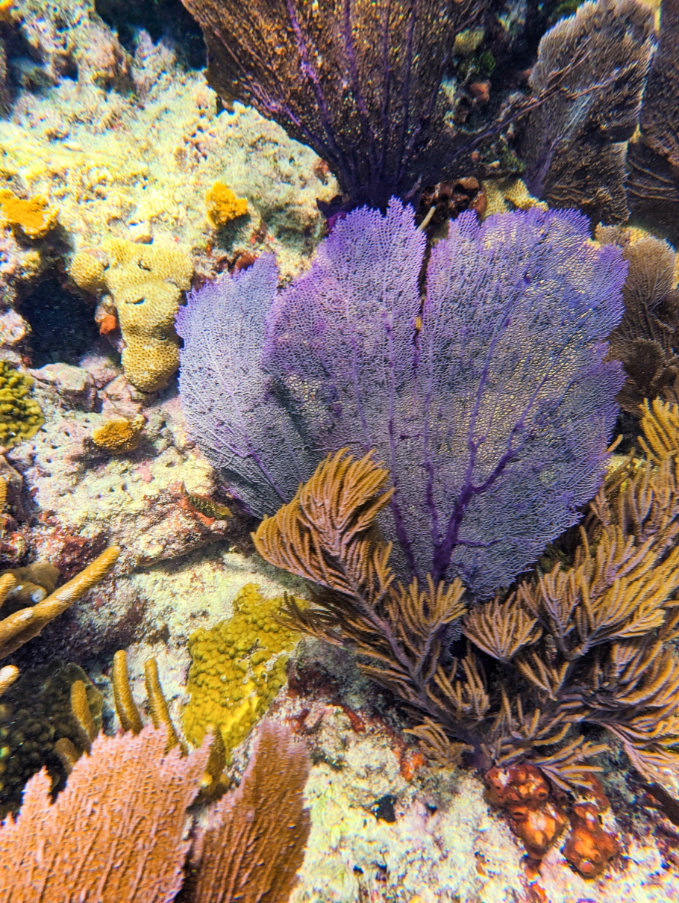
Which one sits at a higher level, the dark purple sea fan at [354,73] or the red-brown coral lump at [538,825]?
the dark purple sea fan at [354,73]

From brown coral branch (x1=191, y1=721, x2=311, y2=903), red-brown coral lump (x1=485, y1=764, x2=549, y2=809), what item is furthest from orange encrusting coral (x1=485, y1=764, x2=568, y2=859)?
brown coral branch (x1=191, y1=721, x2=311, y2=903)

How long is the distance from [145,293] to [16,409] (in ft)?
4.39

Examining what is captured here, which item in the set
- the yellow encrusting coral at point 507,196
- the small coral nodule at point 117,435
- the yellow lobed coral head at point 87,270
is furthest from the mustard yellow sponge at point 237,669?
the yellow encrusting coral at point 507,196

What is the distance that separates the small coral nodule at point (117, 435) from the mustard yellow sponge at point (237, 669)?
1.44 meters

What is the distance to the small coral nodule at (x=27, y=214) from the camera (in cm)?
350

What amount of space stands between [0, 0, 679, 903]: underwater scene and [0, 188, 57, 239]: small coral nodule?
29mm

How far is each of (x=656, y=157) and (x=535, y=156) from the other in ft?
4.68

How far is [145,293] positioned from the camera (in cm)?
344

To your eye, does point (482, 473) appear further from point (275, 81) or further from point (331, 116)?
point (275, 81)

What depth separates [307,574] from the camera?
2031 mm

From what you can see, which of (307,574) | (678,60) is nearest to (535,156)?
(678,60)

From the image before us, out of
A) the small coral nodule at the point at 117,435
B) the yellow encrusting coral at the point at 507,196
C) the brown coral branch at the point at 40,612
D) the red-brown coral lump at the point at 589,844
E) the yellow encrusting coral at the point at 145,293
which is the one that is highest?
the yellow encrusting coral at the point at 507,196

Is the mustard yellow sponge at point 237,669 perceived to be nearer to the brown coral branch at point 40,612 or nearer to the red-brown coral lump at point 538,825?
the brown coral branch at point 40,612

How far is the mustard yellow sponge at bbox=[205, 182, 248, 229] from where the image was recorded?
3.54 metres
